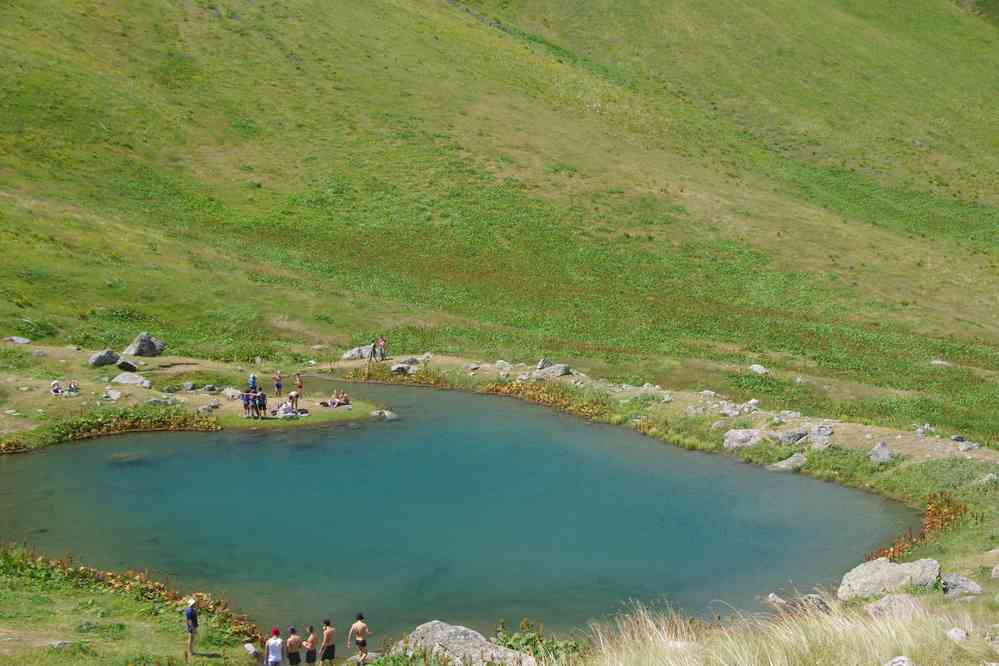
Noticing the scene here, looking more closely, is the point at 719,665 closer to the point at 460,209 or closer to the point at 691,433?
the point at 691,433

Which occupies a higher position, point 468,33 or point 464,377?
point 468,33

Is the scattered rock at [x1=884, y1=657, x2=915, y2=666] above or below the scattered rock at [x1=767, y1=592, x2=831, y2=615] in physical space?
above

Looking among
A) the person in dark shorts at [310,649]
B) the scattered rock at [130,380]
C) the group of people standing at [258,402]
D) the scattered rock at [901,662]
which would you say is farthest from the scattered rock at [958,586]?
the scattered rock at [130,380]

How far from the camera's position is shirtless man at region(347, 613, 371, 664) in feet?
99.1

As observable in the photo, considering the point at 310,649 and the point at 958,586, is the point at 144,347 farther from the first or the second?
the point at 958,586

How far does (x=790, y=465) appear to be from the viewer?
50.6 metres

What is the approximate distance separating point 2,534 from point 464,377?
101 feet

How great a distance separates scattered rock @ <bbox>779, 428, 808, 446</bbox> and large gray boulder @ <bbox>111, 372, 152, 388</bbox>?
113ft

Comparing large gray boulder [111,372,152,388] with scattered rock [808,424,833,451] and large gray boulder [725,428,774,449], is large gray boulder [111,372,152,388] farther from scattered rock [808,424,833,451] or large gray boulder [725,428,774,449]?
scattered rock [808,424,833,451]

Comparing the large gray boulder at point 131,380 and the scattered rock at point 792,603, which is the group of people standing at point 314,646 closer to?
the scattered rock at point 792,603

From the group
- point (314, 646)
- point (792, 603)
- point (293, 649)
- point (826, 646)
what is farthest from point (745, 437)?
point (826, 646)

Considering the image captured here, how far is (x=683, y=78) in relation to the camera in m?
144

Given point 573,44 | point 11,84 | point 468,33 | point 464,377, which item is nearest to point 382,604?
point 464,377

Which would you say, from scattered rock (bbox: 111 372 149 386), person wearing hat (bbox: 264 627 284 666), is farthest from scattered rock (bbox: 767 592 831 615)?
scattered rock (bbox: 111 372 149 386)
